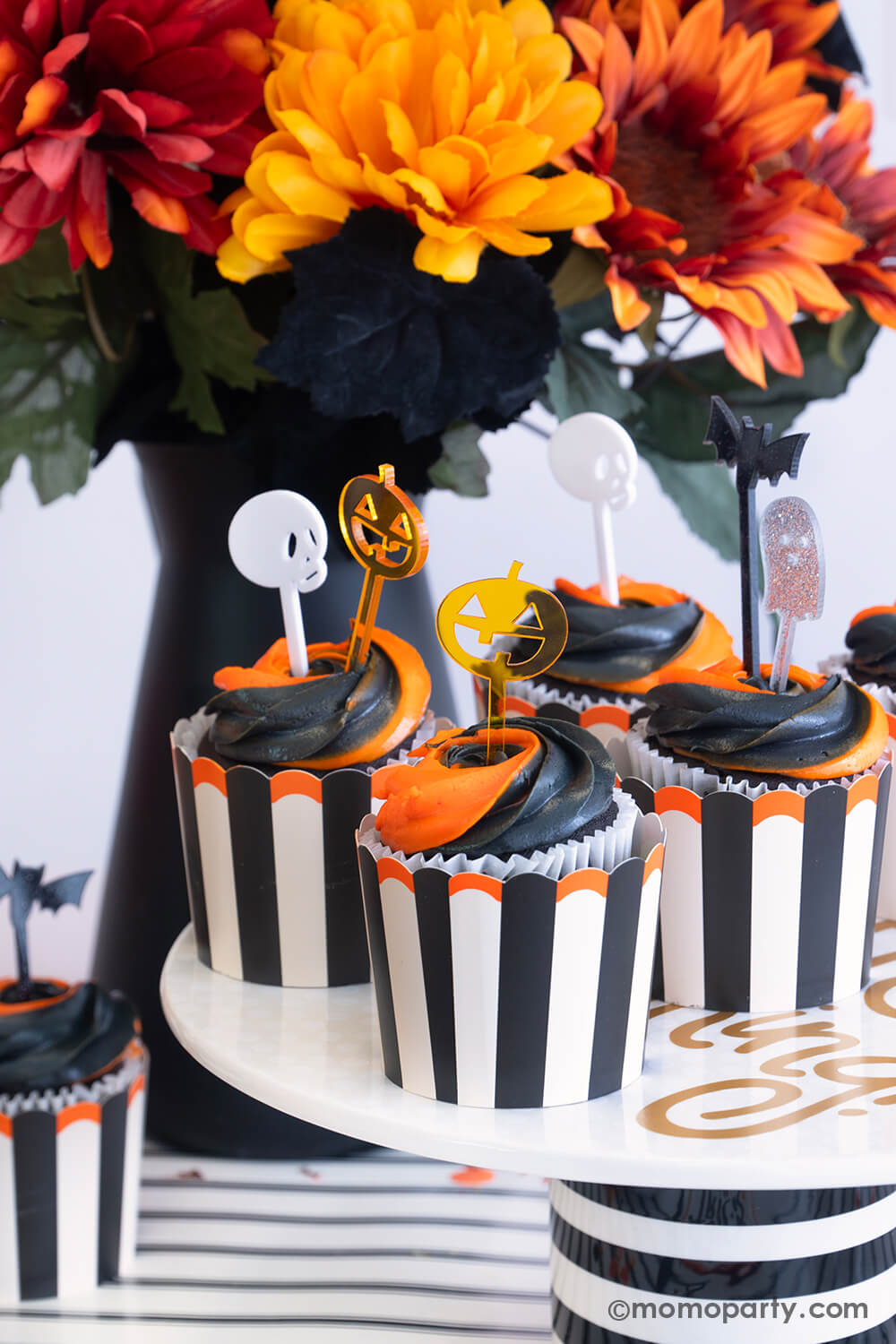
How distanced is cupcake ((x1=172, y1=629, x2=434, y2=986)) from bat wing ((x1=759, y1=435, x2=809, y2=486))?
0.25 m

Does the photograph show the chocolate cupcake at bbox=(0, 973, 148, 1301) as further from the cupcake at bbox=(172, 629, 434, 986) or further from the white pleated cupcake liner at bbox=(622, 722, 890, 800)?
the white pleated cupcake liner at bbox=(622, 722, 890, 800)

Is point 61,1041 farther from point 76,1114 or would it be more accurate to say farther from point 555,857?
point 555,857

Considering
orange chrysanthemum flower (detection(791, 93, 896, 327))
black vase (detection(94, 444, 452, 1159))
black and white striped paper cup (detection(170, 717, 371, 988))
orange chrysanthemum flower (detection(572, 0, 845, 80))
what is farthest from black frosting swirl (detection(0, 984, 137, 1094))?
orange chrysanthemum flower (detection(572, 0, 845, 80))

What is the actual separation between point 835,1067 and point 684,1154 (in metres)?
0.13

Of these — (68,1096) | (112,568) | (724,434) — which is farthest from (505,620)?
(112,568)

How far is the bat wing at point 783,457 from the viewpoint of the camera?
2.64 feet

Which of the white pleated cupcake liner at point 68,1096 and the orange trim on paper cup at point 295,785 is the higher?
the orange trim on paper cup at point 295,785

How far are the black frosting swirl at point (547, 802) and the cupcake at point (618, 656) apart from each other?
0.59ft

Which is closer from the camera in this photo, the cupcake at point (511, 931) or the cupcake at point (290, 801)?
the cupcake at point (511, 931)

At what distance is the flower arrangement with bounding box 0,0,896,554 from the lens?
86cm

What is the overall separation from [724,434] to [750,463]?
2cm

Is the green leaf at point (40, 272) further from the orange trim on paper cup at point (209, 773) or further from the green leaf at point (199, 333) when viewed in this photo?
the orange trim on paper cup at point (209, 773)

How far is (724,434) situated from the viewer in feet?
2.74

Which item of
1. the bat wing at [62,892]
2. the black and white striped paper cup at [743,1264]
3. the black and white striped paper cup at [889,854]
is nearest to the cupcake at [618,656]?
the black and white striped paper cup at [889,854]
